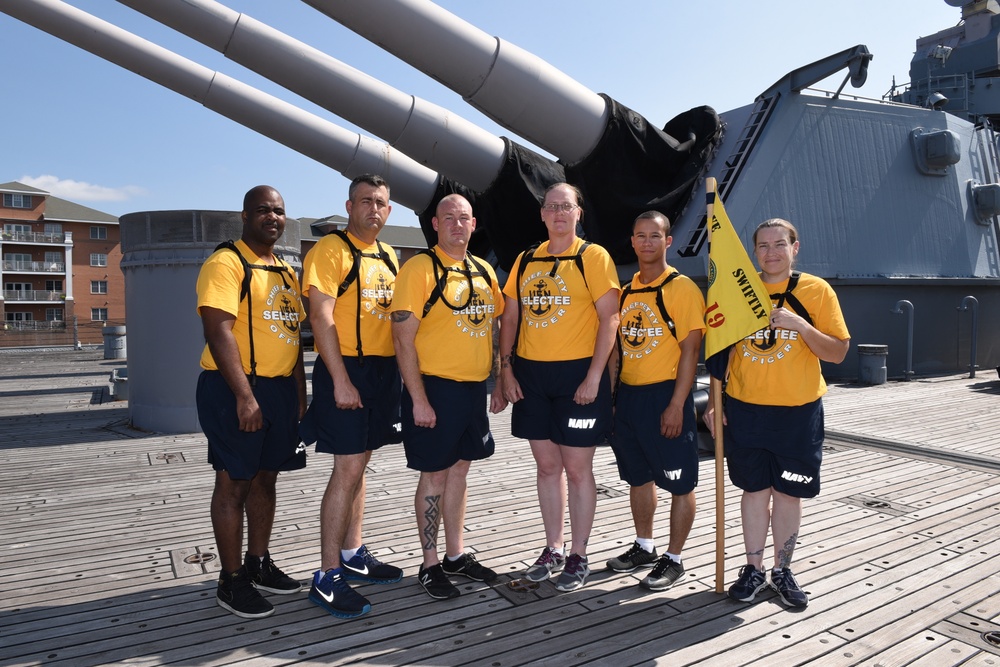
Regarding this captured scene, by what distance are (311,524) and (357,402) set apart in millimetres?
1574

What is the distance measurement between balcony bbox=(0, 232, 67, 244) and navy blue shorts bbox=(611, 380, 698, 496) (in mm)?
45390

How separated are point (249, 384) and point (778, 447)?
7.24 feet

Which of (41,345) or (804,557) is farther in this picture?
(41,345)

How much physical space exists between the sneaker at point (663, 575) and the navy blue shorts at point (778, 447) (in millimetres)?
494

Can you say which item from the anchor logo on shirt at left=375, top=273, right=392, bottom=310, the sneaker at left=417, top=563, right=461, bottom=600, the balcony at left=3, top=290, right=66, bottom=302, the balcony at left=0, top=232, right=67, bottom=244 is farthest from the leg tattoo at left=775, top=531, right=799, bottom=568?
the balcony at left=0, top=232, right=67, bottom=244

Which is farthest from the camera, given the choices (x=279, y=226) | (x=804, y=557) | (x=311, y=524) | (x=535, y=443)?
(x=311, y=524)

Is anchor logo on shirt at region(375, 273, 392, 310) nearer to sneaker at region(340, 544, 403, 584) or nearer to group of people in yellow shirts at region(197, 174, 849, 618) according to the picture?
group of people in yellow shirts at region(197, 174, 849, 618)

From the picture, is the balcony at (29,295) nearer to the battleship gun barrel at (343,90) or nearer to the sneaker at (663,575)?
the battleship gun barrel at (343,90)

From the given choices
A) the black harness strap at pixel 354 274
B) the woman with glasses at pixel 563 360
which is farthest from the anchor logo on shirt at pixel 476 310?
the black harness strap at pixel 354 274

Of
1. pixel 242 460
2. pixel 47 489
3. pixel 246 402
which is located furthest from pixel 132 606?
pixel 47 489

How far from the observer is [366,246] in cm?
311

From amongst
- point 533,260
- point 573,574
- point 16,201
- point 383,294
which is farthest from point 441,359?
point 16,201

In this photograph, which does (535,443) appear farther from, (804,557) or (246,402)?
(804,557)

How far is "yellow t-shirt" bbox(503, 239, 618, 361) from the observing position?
3125mm
